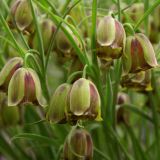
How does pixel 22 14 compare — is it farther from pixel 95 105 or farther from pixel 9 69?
pixel 95 105

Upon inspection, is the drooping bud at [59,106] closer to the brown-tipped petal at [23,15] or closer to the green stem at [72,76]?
the green stem at [72,76]

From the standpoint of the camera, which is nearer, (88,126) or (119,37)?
(119,37)

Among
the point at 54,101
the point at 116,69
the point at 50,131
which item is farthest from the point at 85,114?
the point at 50,131

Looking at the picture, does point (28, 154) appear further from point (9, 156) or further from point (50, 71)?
point (50, 71)

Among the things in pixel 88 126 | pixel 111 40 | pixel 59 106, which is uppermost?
pixel 111 40

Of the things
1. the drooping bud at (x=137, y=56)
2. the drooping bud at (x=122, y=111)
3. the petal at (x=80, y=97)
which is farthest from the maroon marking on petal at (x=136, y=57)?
the drooping bud at (x=122, y=111)

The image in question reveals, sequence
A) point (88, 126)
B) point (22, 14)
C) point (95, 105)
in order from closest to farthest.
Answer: point (95, 105) < point (22, 14) < point (88, 126)

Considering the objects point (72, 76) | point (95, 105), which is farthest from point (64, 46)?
point (95, 105)

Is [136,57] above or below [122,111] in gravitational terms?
above
